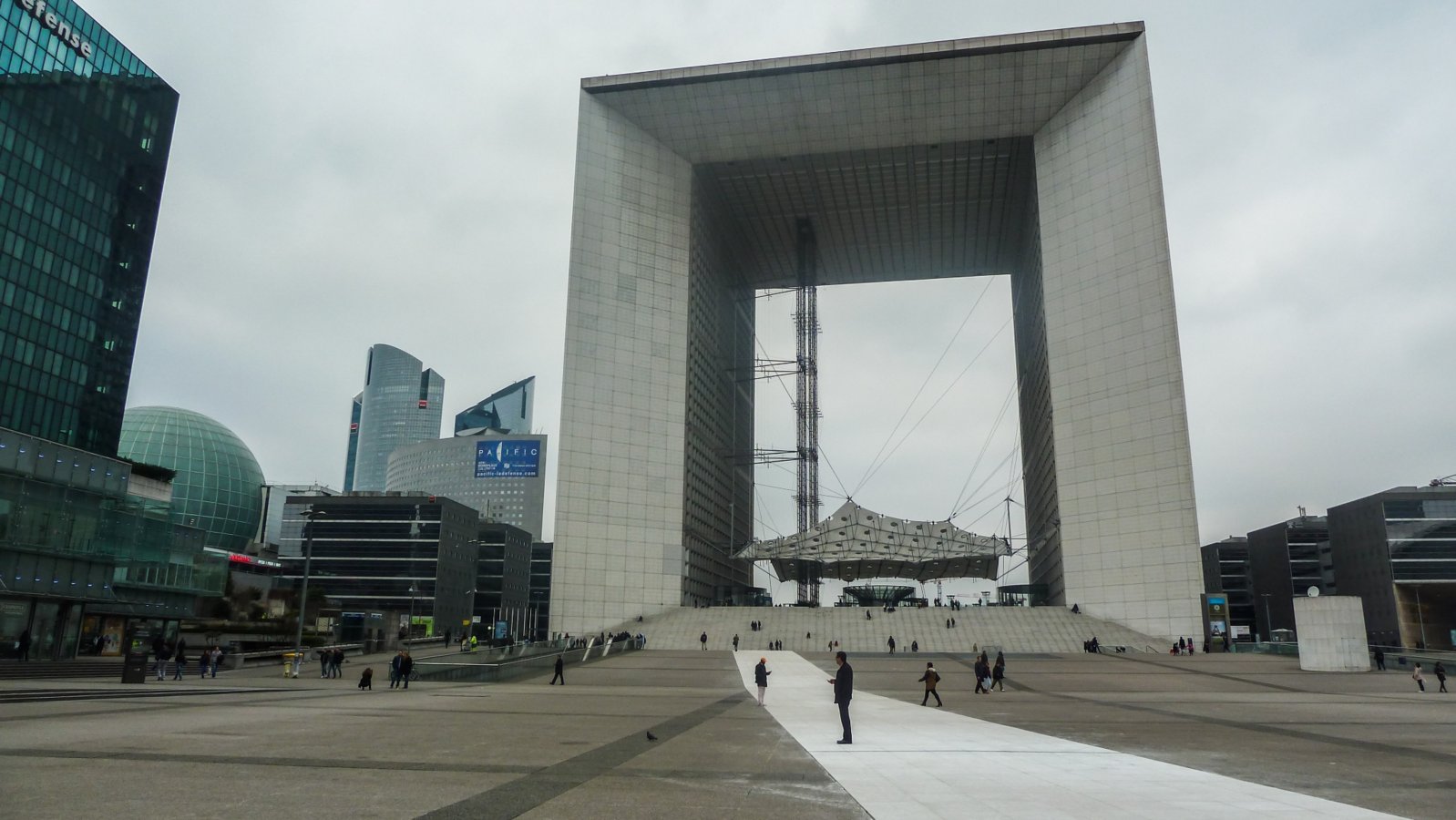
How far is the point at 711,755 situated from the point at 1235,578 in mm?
154548

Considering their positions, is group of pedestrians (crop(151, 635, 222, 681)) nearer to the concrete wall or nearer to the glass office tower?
the glass office tower

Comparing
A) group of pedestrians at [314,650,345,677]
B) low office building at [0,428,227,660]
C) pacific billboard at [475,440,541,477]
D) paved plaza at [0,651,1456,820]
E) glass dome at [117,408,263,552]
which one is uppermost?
pacific billboard at [475,440,541,477]

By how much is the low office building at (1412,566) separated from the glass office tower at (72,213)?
13261cm

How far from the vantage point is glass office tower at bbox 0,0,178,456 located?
66.3m

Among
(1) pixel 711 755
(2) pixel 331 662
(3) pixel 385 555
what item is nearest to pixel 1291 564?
(3) pixel 385 555

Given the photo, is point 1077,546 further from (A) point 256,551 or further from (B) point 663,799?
(A) point 256,551

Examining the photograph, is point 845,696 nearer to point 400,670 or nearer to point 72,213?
point 400,670

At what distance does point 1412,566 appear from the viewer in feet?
339

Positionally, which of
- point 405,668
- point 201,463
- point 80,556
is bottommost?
point 405,668

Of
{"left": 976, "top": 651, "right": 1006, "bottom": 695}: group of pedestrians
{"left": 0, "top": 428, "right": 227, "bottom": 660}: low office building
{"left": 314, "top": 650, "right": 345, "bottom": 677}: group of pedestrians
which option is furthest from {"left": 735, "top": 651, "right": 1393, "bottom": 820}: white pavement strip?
{"left": 0, "top": 428, "right": 227, "bottom": 660}: low office building

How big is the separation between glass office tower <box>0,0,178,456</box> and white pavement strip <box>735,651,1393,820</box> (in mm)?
74372

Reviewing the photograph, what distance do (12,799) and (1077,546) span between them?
71661 mm

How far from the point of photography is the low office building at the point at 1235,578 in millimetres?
141875

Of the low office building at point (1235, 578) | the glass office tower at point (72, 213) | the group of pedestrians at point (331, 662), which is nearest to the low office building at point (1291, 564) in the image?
the low office building at point (1235, 578)
